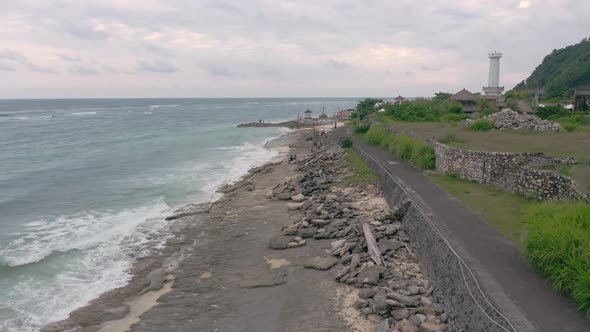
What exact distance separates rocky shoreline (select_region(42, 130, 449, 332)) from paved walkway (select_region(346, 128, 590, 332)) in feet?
5.05

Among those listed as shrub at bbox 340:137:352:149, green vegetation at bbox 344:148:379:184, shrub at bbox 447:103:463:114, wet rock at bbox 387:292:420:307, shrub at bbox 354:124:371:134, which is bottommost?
wet rock at bbox 387:292:420:307

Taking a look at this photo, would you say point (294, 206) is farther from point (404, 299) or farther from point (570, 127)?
point (570, 127)

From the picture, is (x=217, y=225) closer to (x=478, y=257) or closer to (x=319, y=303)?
(x=319, y=303)

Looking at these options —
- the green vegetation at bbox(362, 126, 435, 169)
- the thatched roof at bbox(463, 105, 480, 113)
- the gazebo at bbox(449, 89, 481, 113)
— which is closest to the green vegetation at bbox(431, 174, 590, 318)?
the green vegetation at bbox(362, 126, 435, 169)

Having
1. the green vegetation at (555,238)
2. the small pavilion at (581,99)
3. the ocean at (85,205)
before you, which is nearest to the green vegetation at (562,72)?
the small pavilion at (581,99)

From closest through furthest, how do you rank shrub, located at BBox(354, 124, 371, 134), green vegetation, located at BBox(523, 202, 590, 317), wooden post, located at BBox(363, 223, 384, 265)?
1. green vegetation, located at BBox(523, 202, 590, 317)
2. wooden post, located at BBox(363, 223, 384, 265)
3. shrub, located at BBox(354, 124, 371, 134)

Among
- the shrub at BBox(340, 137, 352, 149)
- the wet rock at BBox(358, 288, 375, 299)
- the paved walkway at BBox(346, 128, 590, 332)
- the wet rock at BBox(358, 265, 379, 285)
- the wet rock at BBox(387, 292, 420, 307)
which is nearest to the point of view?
A: the paved walkway at BBox(346, 128, 590, 332)

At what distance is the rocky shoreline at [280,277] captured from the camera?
40.0ft

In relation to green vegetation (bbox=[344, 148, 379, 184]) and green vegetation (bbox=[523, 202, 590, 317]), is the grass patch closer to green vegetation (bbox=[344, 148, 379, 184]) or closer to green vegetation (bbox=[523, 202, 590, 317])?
green vegetation (bbox=[523, 202, 590, 317])

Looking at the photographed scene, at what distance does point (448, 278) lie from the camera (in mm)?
11617

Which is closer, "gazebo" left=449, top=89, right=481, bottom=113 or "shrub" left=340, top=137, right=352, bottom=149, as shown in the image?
"shrub" left=340, top=137, right=352, bottom=149

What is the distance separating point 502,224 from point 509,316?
6.21 metres

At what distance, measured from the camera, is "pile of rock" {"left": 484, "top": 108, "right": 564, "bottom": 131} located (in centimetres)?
3148

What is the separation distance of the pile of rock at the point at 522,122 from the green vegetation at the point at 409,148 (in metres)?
8.29
